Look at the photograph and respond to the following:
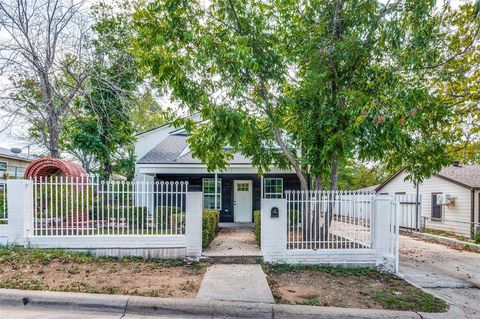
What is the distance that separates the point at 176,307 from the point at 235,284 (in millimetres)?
1272

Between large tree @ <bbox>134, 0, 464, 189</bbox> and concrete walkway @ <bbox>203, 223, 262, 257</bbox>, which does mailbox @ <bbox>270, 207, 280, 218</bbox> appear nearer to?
concrete walkway @ <bbox>203, 223, 262, 257</bbox>

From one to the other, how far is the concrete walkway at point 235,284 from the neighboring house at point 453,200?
30.5ft

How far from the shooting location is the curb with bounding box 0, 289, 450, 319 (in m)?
4.64

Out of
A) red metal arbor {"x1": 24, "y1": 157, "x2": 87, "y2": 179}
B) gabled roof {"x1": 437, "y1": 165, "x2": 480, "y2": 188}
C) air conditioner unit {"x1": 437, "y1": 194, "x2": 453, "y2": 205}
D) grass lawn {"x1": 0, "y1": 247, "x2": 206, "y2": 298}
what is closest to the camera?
grass lawn {"x1": 0, "y1": 247, "x2": 206, "y2": 298}

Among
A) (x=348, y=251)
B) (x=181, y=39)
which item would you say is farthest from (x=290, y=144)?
(x=181, y=39)

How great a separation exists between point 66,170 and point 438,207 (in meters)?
17.1

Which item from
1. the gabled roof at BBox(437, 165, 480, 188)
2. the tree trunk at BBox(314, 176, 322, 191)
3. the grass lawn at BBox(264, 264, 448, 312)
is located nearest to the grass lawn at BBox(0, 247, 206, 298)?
the grass lawn at BBox(264, 264, 448, 312)

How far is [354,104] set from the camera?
21.6 ft

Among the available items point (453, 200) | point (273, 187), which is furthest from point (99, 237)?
point (453, 200)

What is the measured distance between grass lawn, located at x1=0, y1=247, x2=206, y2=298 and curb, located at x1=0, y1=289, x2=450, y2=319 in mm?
247

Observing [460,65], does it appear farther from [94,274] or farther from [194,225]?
[94,274]

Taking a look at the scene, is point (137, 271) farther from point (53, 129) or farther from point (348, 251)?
point (53, 129)

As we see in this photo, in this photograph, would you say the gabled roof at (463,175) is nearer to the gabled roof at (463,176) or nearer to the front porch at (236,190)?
the gabled roof at (463,176)

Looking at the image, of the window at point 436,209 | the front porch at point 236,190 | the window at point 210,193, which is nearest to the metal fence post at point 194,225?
the front porch at point 236,190
